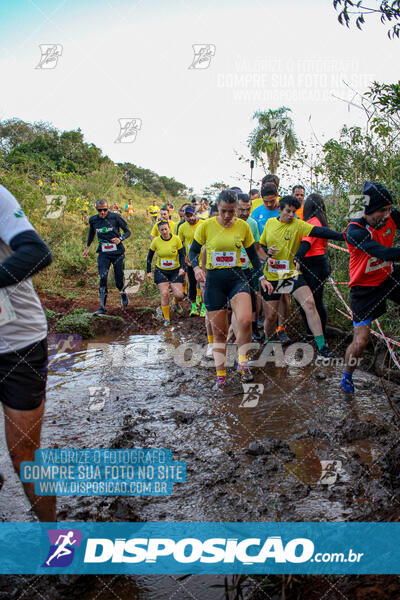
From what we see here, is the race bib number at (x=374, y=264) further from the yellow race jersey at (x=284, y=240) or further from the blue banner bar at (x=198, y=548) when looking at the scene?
the blue banner bar at (x=198, y=548)

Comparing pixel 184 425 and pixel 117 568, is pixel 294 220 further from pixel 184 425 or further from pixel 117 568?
pixel 117 568

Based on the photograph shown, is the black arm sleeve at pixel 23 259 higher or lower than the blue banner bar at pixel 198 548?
higher

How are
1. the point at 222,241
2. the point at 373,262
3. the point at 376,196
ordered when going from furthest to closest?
the point at 222,241 < the point at 373,262 < the point at 376,196

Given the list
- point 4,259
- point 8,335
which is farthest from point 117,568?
point 4,259

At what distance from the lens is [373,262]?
4.21m

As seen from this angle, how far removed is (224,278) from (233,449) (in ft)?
6.79

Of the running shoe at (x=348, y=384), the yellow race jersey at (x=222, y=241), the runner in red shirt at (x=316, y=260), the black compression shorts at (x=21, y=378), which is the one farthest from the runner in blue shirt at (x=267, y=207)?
the black compression shorts at (x=21, y=378)

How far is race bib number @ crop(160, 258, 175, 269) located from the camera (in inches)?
339

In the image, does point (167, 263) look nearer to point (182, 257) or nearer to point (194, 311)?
point (182, 257)

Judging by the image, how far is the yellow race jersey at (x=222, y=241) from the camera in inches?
196

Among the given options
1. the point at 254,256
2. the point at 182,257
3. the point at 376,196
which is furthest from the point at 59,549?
the point at 182,257

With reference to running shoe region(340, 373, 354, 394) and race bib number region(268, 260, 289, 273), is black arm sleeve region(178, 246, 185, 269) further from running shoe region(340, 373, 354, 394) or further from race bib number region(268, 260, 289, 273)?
running shoe region(340, 373, 354, 394)

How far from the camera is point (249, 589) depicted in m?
2.08

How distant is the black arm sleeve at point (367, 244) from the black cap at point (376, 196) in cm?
22
